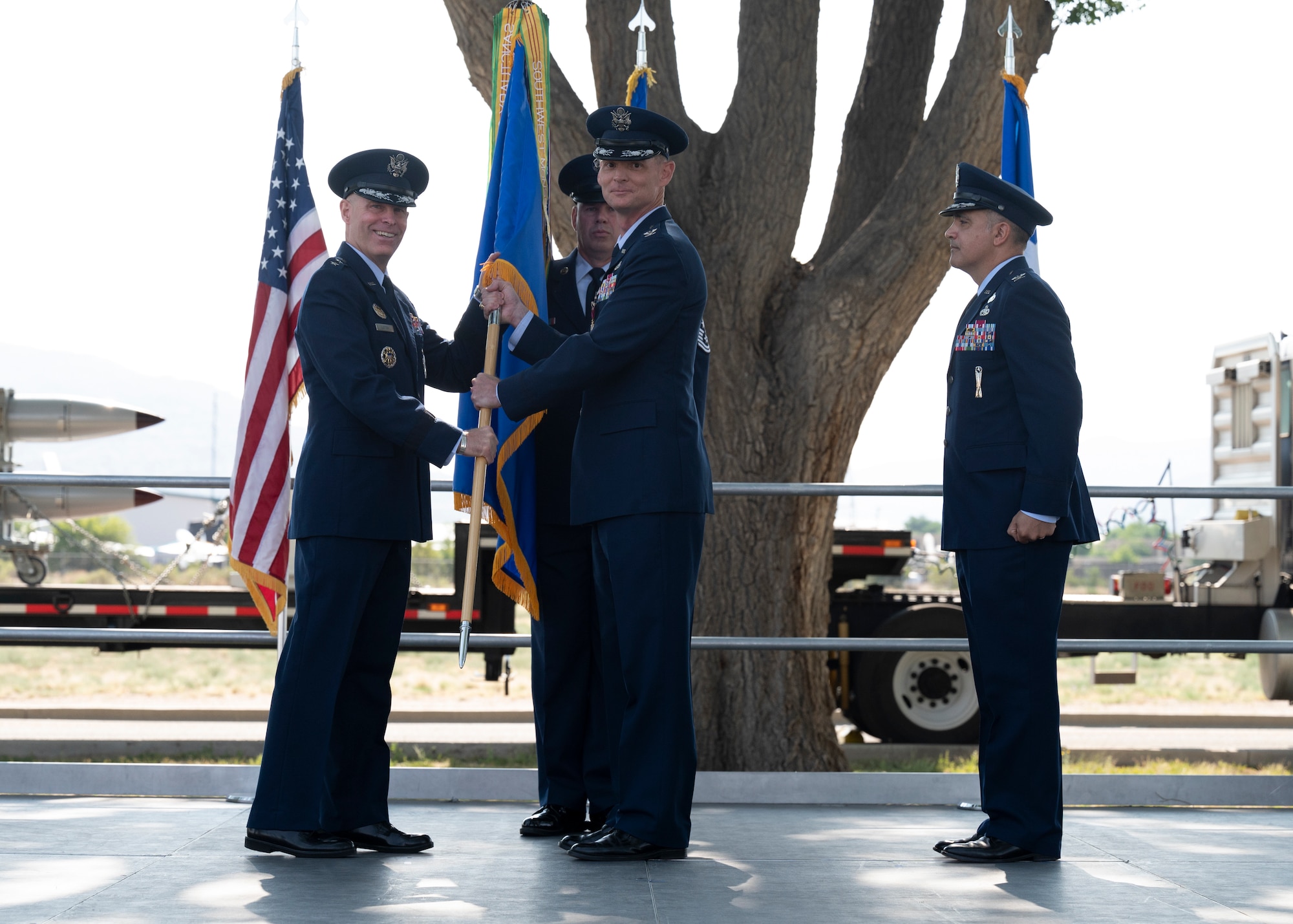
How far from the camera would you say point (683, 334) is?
365cm

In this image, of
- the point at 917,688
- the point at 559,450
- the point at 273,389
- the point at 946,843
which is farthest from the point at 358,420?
the point at 917,688

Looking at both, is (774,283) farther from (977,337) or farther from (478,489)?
(478,489)

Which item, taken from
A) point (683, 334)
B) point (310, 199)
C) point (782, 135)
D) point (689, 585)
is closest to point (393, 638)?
point (689, 585)

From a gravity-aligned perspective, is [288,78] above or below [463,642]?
above

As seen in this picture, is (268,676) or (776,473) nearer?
(776,473)

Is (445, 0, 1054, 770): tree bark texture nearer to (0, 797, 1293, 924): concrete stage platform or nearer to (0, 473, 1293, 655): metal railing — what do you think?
(0, 473, 1293, 655): metal railing

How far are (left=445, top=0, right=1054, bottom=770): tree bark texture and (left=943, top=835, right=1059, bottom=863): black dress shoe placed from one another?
2456 millimetres

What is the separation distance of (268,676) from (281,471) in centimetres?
1468

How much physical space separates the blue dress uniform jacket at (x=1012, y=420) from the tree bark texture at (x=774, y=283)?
225 centimetres

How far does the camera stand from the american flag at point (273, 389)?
4.31 m

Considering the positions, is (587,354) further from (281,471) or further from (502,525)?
(281,471)

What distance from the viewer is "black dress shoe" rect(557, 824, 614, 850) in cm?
353

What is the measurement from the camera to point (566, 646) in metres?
4.00

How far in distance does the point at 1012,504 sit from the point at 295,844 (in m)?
2.13
